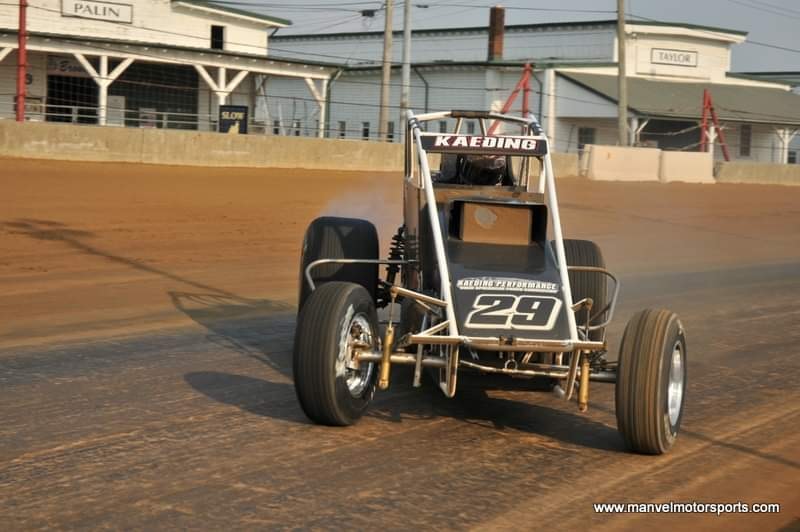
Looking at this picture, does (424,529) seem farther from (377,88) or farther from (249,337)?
(377,88)

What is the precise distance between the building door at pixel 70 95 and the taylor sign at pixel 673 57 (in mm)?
28227

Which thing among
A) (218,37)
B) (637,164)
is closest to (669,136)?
(637,164)

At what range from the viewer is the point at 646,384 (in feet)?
22.2

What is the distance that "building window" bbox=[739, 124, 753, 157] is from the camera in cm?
5862

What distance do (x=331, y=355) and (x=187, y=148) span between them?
799 inches

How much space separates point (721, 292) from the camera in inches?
612

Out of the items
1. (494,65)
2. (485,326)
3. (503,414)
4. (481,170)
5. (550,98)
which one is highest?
(494,65)

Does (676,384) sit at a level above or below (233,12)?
below

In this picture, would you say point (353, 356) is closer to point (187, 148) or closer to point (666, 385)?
point (666, 385)

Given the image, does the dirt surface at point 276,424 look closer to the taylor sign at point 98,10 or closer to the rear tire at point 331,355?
the rear tire at point 331,355

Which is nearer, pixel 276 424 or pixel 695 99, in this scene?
pixel 276 424

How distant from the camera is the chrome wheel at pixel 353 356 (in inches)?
277

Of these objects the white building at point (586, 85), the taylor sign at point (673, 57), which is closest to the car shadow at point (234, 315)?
the white building at point (586, 85)

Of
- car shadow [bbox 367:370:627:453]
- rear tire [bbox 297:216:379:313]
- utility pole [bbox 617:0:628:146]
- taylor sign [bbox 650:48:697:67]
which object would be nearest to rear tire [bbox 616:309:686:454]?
car shadow [bbox 367:370:627:453]
